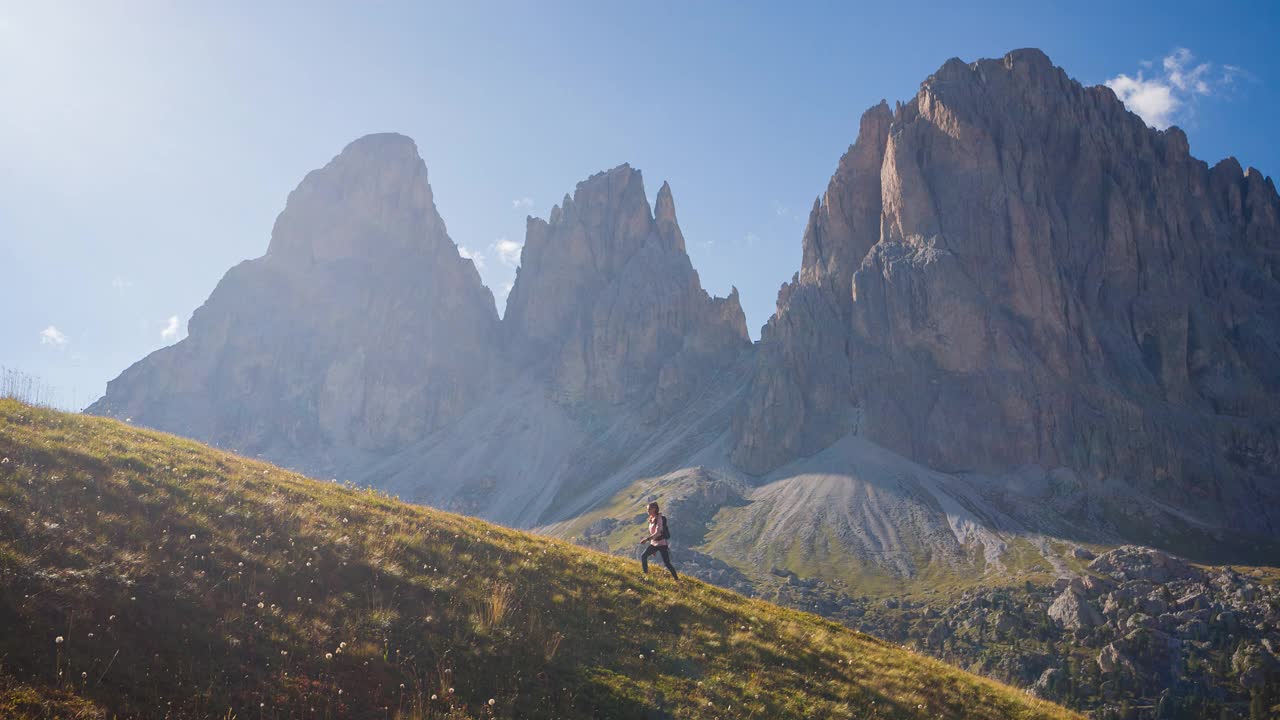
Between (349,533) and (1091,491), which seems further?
(1091,491)

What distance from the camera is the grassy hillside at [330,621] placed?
464 inches

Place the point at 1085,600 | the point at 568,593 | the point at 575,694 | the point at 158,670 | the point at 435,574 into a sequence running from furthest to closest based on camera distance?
the point at 1085,600 < the point at 568,593 < the point at 435,574 < the point at 575,694 < the point at 158,670

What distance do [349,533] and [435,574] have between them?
2.88 m

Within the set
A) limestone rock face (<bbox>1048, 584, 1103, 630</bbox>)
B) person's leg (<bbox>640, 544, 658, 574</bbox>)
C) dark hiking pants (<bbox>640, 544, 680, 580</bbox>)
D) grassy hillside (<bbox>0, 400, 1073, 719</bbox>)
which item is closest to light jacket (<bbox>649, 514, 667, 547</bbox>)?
dark hiking pants (<bbox>640, 544, 680, 580</bbox>)


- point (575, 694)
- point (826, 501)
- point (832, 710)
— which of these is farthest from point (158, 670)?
point (826, 501)

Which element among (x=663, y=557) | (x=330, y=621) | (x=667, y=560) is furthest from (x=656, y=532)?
(x=330, y=621)

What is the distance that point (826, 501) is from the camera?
196m

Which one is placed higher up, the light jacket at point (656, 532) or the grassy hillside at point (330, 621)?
the light jacket at point (656, 532)

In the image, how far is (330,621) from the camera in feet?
47.9

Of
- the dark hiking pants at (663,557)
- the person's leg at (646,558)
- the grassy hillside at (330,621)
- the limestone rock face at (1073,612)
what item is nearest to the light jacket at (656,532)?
the dark hiking pants at (663,557)

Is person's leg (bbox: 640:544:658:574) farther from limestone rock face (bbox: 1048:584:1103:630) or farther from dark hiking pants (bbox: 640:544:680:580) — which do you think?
limestone rock face (bbox: 1048:584:1103:630)

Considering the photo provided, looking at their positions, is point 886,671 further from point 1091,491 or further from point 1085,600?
point 1091,491

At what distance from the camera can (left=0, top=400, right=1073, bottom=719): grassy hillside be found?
11.8m

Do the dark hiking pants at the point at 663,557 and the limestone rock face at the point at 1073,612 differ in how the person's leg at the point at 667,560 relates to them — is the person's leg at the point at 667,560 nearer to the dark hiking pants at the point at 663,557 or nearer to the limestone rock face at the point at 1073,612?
the dark hiking pants at the point at 663,557
